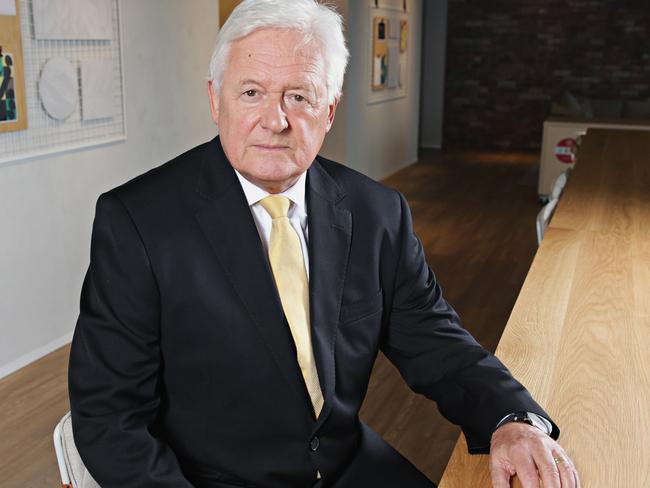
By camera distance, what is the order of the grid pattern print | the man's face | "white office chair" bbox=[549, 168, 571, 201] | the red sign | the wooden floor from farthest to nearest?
the red sign < "white office chair" bbox=[549, 168, 571, 201] < the grid pattern print < the wooden floor < the man's face

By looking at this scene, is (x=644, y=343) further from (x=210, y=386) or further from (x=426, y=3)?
(x=426, y=3)

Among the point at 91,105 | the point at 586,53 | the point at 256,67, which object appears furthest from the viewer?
the point at 586,53

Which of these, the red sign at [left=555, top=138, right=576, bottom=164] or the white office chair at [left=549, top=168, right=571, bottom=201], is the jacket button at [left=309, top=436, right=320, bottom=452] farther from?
the red sign at [left=555, top=138, right=576, bottom=164]

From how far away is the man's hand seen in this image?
112cm

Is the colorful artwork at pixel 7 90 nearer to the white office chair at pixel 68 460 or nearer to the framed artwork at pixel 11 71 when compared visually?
the framed artwork at pixel 11 71

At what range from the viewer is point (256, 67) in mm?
1313

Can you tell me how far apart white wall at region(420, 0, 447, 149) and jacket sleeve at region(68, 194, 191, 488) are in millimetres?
10769

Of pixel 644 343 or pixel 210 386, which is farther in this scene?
pixel 644 343

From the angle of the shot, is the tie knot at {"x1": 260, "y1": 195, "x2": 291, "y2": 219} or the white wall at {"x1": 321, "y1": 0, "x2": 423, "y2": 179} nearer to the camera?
the tie knot at {"x1": 260, "y1": 195, "x2": 291, "y2": 219}

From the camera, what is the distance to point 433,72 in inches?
465

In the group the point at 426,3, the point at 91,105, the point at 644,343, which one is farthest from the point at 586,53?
the point at 644,343

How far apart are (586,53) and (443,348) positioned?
35.3ft

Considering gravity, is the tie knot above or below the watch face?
above

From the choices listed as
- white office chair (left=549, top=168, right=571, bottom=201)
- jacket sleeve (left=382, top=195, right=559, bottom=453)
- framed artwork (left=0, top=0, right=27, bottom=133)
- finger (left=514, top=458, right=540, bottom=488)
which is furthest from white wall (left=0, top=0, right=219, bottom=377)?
finger (left=514, top=458, right=540, bottom=488)
